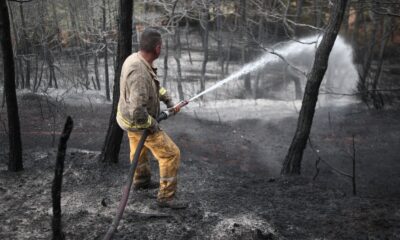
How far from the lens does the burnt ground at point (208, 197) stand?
4.39 m

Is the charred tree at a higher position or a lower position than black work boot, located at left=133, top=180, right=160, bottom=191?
higher

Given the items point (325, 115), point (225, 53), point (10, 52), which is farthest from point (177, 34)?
point (10, 52)

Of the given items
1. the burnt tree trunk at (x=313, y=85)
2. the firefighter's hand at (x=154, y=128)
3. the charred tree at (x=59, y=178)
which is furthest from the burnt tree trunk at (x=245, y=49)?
the charred tree at (x=59, y=178)

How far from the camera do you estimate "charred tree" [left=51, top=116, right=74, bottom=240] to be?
309cm

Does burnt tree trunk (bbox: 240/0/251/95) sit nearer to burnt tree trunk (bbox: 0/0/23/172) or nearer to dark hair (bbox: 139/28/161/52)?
burnt tree trunk (bbox: 0/0/23/172)

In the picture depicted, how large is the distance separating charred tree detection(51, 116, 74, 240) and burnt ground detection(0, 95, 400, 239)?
67cm

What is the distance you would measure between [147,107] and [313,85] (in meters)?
2.90

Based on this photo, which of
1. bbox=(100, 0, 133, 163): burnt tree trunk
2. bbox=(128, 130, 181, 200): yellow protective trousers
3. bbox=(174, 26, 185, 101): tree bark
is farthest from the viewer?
bbox=(174, 26, 185, 101): tree bark

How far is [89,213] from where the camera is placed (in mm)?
4762

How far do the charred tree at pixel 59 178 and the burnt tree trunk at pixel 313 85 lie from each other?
13.2ft

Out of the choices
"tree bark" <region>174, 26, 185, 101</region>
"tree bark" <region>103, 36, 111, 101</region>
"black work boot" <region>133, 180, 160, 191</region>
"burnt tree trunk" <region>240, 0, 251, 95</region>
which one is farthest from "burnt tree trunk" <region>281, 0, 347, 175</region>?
"tree bark" <region>174, 26, 185, 101</region>

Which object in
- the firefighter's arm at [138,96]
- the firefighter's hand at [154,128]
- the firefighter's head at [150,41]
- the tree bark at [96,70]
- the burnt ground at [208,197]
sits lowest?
the burnt ground at [208,197]

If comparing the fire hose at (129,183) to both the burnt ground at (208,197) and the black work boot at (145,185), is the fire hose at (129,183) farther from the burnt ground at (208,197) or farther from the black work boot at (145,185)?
the black work boot at (145,185)

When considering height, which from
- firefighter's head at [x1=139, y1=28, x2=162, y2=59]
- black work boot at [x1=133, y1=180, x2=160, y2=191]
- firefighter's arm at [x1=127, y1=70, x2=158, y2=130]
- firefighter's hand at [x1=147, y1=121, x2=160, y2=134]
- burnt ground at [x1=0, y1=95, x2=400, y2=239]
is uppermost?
firefighter's head at [x1=139, y1=28, x2=162, y2=59]
